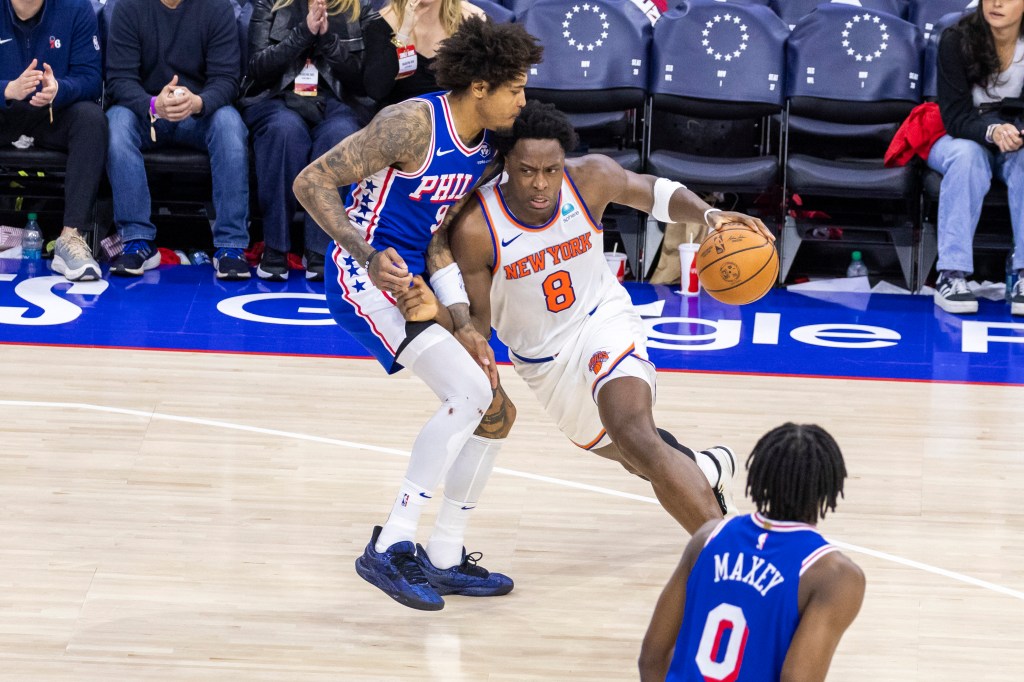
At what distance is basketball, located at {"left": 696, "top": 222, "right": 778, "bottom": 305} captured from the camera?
4625mm

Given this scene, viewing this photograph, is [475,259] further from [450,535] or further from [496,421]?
[450,535]

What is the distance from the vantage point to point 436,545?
4.60 meters

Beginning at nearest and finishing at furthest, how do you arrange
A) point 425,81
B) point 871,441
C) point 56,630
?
point 56,630, point 871,441, point 425,81

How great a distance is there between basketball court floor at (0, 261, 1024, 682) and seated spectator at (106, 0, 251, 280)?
0.40m

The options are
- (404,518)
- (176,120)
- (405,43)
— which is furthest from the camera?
(176,120)

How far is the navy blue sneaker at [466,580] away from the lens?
4512 millimetres

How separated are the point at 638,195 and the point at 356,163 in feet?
3.23

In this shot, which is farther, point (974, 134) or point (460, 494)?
point (974, 134)

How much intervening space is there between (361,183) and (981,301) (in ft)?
15.8

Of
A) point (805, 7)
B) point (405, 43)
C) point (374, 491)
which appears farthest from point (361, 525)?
point (805, 7)

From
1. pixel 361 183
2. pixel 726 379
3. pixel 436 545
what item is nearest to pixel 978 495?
pixel 726 379

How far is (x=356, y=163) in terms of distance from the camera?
4395 mm

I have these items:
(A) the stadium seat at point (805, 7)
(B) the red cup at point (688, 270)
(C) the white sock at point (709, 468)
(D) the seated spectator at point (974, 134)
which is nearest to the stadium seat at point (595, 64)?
(B) the red cup at point (688, 270)

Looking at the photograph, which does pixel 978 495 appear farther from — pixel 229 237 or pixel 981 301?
pixel 229 237
